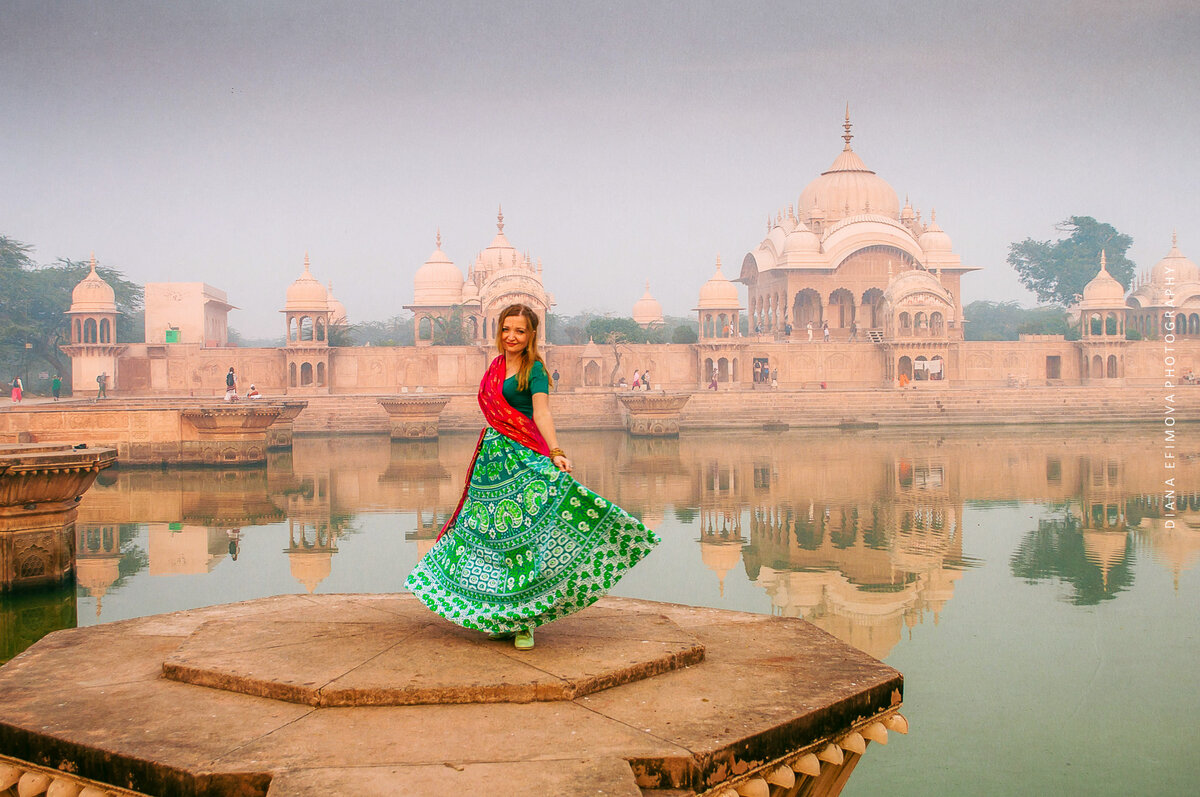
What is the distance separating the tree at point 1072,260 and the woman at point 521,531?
45.3 m

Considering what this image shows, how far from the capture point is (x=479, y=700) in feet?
9.93

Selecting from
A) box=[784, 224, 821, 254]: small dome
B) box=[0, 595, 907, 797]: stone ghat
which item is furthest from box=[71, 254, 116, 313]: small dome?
box=[0, 595, 907, 797]: stone ghat

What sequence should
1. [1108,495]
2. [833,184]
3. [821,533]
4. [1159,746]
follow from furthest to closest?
[833,184]
[1108,495]
[821,533]
[1159,746]

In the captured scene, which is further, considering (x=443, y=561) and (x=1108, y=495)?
(x=1108, y=495)

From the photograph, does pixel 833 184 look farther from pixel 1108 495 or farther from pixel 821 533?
pixel 821 533

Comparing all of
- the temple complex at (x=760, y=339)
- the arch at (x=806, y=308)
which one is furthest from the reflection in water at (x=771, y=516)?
the arch at (x=806, y=308)

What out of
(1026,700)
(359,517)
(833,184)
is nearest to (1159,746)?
(1026,700)

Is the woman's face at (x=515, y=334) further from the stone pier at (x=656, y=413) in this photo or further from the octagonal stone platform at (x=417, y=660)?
the stone pier at (x=656, y=413)

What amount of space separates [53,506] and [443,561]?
444 centimetres

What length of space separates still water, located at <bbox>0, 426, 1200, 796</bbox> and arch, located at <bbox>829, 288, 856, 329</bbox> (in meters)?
16.7

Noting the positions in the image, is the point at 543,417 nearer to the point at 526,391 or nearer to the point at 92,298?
the point at 526,391

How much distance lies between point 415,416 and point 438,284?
15132mm

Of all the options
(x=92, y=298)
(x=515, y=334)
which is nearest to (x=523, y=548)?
(x=515, y=334)

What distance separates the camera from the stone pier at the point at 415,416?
18906 millimetres
